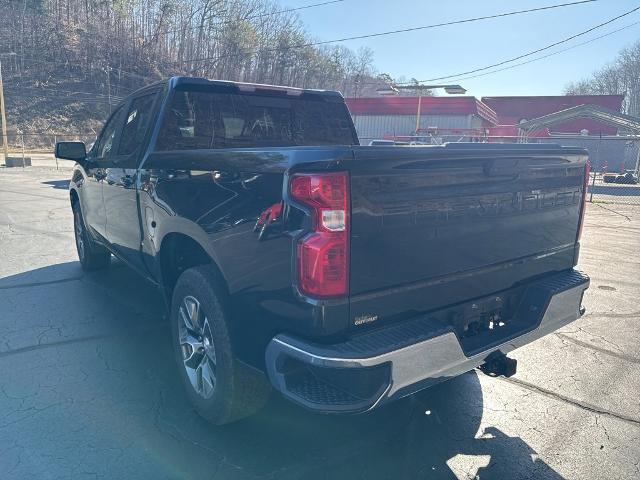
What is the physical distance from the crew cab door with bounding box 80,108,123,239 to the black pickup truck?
1170 millimetres

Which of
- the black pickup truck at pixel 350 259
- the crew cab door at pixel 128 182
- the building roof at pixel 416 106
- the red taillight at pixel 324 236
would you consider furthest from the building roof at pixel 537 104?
the red taillight at pixel 324 236

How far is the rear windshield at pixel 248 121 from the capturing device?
381 centimetres

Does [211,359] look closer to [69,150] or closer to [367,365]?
[367,365]

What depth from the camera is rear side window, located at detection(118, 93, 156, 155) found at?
157 inches

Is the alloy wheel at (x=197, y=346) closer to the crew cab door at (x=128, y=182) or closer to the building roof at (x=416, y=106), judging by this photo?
the crew cab door at (x=128, y=182)

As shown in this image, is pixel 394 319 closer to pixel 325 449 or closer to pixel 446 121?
pixel 325 449

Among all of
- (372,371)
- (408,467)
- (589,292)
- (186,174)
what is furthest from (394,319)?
(589,292)

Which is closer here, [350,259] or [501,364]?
[350,259]

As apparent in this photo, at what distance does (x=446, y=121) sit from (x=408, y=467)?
112 ft

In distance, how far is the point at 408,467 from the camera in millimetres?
2594

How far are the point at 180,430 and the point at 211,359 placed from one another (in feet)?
1.62

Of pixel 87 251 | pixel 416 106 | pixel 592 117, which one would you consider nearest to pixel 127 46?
pixel 416 106

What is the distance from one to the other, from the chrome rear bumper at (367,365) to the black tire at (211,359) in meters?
0.39

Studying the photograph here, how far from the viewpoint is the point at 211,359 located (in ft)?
9.24
